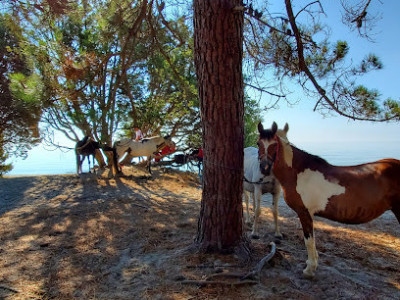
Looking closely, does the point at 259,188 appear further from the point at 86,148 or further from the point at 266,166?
the point at 86,148

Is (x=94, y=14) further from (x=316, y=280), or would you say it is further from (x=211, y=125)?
(x=316, y=280)

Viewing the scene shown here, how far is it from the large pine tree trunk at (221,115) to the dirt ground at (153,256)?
41cm

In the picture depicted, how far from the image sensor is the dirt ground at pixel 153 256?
8.75ft

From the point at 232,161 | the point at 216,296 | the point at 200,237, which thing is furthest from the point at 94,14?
the point at 216,296

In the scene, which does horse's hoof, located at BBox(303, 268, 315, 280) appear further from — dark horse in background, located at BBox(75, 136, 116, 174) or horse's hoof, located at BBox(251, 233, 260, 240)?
dark horse in background, located at BBox(75, 136, 116, 174)

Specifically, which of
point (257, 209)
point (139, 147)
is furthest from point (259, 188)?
point (139, 147)

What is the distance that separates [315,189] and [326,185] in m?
0.12

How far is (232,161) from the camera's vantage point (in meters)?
3.35

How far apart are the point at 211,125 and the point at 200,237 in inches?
56.6

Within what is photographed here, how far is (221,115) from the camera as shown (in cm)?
329

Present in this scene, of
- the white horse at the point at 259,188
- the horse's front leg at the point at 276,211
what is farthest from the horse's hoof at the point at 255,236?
the horse's front leg at the point at 276,211

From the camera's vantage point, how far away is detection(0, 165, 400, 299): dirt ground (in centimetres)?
267

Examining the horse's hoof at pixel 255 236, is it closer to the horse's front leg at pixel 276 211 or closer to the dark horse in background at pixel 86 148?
the horse's front leg at pixel 276 211

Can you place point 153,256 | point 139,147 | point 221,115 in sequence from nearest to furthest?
point 221,115
point 153,256
point 139,147
